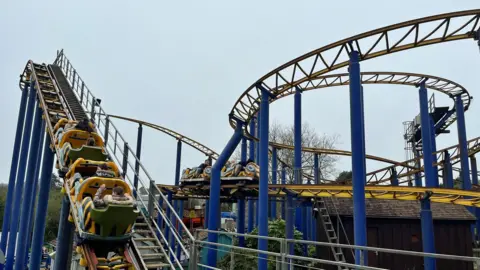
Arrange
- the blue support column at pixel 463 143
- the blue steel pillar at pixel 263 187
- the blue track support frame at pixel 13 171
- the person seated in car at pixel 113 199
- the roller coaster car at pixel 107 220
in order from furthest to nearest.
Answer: the blue track support frame at pixel 13 171 → the blue support column at pixel 463 143 → the blue steel pillar at pixel 263 187 → the person seated in car at pixel 113 199 → the roller coaster car at pixel 107 220

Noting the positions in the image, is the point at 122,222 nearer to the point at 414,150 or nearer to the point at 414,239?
the point at 414,239

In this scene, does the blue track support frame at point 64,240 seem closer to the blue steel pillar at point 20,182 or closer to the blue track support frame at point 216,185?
the blue track support frame at point 216,185

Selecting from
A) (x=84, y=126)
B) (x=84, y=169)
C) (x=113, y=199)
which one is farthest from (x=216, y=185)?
(x=113, y=199)

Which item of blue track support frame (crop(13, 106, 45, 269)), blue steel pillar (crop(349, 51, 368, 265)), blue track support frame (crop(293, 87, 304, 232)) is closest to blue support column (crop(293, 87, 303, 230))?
blue track support frame (crop(293, 87, 304, 232))

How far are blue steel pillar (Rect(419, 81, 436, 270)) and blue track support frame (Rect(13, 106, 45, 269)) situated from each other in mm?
10779

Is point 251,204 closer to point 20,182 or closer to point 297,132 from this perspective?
point 297,132

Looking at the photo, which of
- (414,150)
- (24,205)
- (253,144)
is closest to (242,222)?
(253,144)

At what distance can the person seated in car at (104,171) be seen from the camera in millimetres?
7180

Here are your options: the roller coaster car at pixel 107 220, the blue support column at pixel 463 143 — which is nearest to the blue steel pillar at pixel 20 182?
the roller coaster car at pixel 107 220

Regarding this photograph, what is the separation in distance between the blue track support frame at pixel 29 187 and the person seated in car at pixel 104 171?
545 centimetres

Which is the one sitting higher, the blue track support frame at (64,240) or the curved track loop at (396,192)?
the curved track loop at (396,192)

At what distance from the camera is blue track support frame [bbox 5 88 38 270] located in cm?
1226

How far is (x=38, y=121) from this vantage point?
12688mm

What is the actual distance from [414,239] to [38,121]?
44.0 ft
